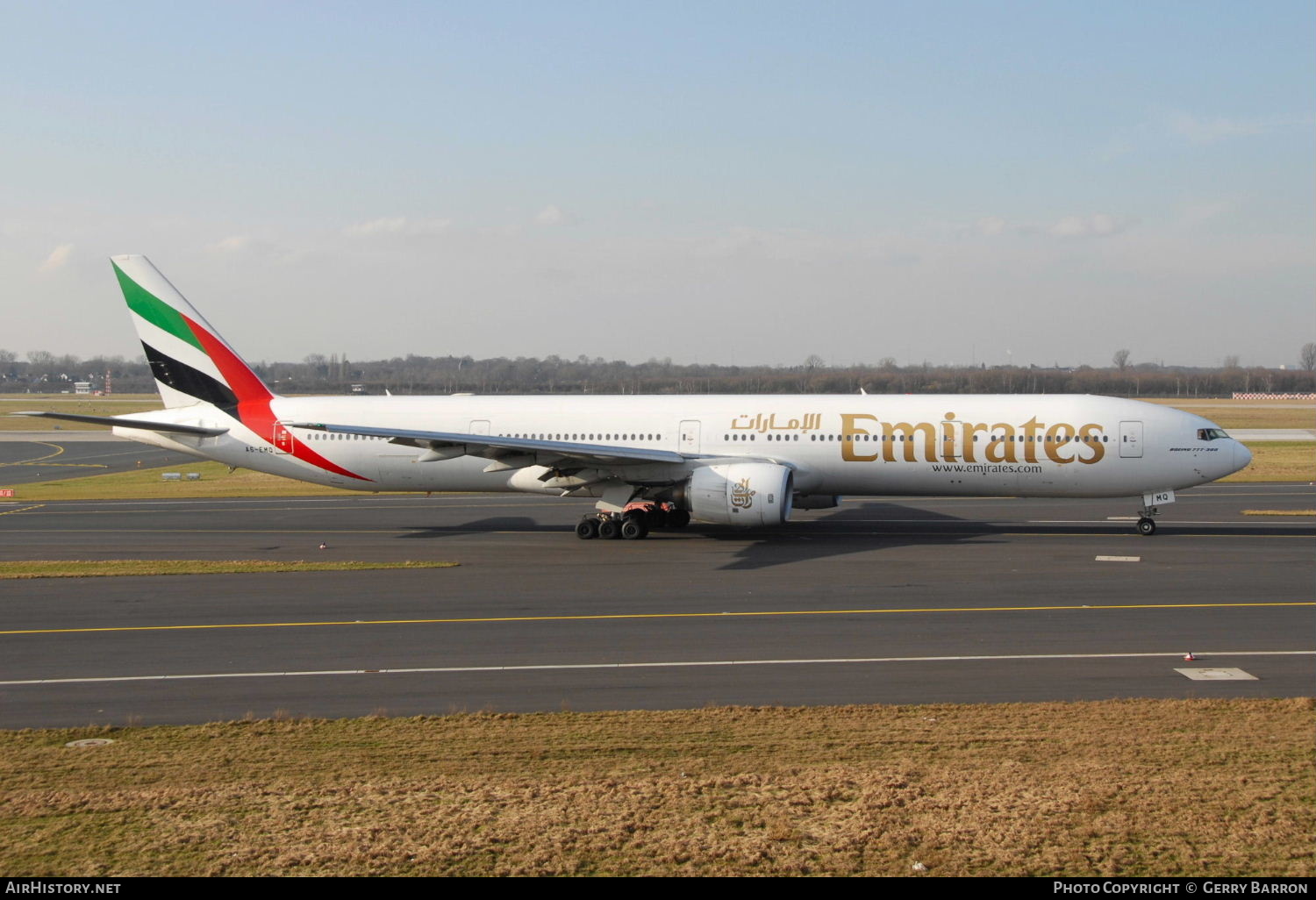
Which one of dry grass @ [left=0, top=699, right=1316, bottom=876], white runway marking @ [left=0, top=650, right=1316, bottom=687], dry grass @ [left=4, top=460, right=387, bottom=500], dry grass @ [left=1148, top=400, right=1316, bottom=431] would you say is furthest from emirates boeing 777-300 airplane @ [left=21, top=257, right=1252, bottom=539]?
dry grass @ [left=1148, top=400, right=1316, bottom=431]

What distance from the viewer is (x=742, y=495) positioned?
27.4m

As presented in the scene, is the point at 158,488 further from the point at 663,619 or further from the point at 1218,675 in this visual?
the point at 1218,675

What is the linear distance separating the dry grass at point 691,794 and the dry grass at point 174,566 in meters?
12.7

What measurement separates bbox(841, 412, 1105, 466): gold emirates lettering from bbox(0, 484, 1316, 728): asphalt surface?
2380mm

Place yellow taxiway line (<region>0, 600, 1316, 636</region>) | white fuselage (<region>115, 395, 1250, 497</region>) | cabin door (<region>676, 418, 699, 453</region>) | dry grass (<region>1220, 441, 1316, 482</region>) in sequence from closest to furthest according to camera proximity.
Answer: yellow taxiway line (<region>0, 600, 1316, 636</region>) → white fuselage (<region>115, 395, 1250, 497</region>) → cabin door (<region>676, 418, 699, 453</region>) → dry grass (<region>1220, 441, 1316, 482</region>)

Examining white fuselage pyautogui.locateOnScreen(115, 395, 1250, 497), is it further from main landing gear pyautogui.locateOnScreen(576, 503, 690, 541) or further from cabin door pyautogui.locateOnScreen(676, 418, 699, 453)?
main landing gear pyautogui.locateOnScreen(576, 503, 690, 541)

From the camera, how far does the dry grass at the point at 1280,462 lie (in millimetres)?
45625

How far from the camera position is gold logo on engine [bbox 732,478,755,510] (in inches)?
1077

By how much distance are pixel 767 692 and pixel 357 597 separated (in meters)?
10.9

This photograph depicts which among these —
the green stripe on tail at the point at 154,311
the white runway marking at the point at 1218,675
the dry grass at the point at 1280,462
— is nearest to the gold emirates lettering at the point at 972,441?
the white runway marking at the point at 1218,675

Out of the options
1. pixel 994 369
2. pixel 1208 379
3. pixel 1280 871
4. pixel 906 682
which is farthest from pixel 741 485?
pixel 1208 379

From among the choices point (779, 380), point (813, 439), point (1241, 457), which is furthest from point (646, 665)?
point (779, 380)
